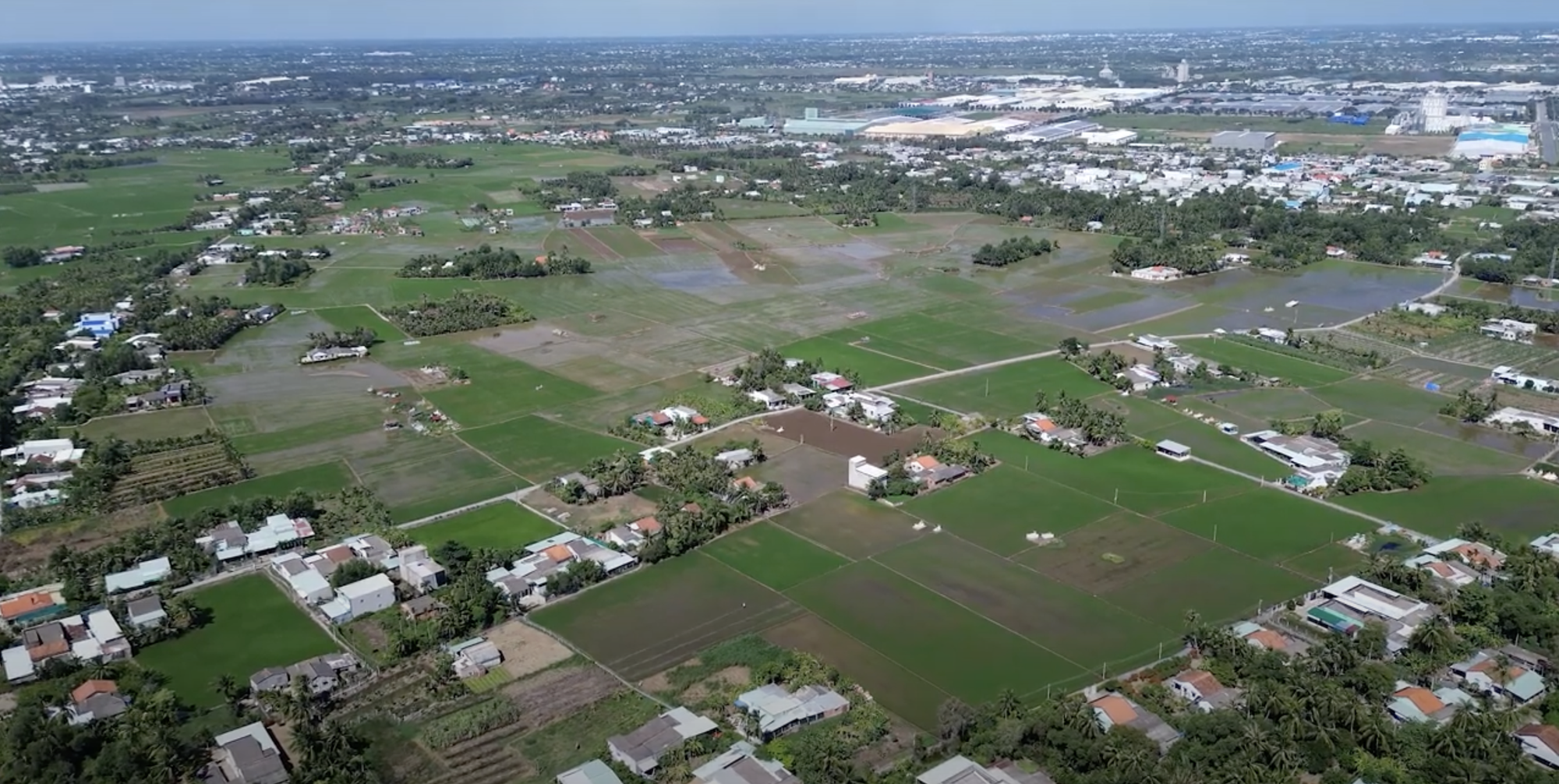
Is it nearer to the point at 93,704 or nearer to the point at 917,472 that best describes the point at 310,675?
the point at 93,704

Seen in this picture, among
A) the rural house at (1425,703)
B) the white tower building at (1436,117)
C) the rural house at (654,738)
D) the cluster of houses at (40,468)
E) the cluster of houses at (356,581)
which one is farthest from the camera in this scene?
the white tower building at (1436,117)

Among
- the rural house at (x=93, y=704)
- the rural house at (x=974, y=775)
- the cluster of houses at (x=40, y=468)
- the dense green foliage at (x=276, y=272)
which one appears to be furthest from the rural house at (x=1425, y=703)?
the dense green foliage at (x=276, y=272)

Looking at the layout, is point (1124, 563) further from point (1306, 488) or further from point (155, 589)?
point (155, 589)

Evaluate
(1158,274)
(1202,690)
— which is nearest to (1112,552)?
(1202,690)

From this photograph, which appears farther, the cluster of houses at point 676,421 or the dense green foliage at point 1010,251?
the dense green foliage at point 1010,251

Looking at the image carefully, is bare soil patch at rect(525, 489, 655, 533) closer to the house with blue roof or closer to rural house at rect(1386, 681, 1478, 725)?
rural house at rect(1386, 681, 1478, 725)

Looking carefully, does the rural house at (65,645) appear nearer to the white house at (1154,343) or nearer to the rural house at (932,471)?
the rural house at (932,471)

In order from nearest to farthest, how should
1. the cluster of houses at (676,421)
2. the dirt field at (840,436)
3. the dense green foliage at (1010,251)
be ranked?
the dirt field at (840,436), the cluster of houses at (676,421), the dense green foliage at (1010,251)

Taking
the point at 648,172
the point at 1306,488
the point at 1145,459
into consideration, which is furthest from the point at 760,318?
the point at 648,172
